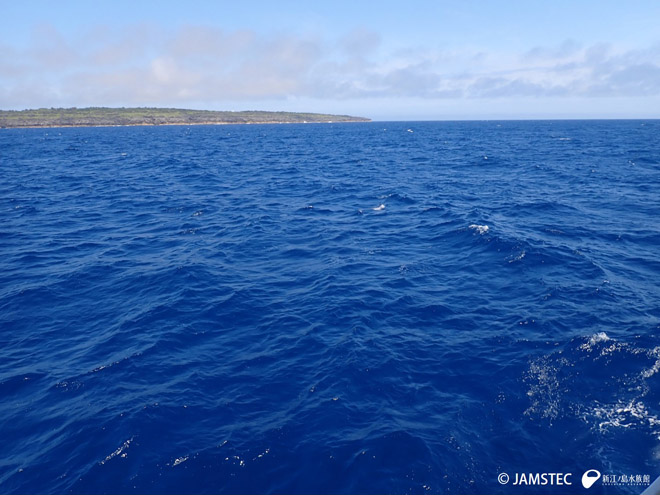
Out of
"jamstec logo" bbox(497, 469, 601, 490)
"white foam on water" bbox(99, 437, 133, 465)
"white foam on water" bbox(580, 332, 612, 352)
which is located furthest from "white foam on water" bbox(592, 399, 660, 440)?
"white foam on water" bbox(99, 437, 133, 465)

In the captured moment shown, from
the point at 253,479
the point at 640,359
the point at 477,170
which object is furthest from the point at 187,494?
the point at 477,170

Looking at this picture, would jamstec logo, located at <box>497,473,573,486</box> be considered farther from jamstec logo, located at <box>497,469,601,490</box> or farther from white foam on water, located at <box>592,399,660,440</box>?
white foam on water, located at <box>592,399,660,440</box>

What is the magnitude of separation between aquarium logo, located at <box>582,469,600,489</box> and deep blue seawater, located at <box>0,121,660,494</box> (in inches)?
5.4

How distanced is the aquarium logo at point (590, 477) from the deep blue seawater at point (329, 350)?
138 millimetres

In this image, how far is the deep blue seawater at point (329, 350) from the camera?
1023 centimetres

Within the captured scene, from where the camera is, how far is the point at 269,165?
6812 centimetres

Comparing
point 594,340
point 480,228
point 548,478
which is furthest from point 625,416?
point 480,228

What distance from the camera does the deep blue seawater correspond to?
1023 centimetres

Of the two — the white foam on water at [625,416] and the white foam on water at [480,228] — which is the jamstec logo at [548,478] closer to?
the white foam on water at [625,416]

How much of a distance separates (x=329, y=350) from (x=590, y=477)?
8.98 meters

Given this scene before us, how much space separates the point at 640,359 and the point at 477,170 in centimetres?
4825

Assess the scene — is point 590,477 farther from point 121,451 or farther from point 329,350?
point 121,451

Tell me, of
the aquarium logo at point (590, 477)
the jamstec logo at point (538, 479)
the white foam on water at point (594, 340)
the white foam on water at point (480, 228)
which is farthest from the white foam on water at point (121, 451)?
the white foam on water at point (480, 228)

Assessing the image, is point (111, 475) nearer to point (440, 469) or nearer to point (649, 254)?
point (440, 469)
